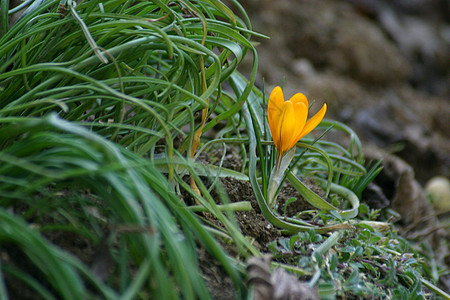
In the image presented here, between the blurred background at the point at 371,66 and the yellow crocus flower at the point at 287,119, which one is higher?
the yellow crocus flower at the point at 287,119

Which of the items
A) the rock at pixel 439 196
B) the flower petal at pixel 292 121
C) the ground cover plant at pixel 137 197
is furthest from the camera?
the rock at pixel 439 196

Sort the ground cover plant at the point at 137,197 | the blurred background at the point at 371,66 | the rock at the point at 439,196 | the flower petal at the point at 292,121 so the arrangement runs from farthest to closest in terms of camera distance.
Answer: the blurred background at the point at 371,66
the rock at the point at 439,196
the flower petal at the point at 292,121
the ground cover plant at the point at 137,197

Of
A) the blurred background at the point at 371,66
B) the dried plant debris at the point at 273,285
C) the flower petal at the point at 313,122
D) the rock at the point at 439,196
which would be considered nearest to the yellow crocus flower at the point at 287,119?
the flower petal at the point at 313,122

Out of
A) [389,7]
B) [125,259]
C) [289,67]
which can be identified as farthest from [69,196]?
[389,7]

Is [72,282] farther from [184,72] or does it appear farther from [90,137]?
[184,72]

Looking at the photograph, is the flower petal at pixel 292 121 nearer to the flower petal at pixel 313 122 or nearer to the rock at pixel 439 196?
the flower petal at pixel 313 122

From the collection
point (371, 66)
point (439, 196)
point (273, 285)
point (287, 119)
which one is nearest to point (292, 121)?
point (287, 119)
